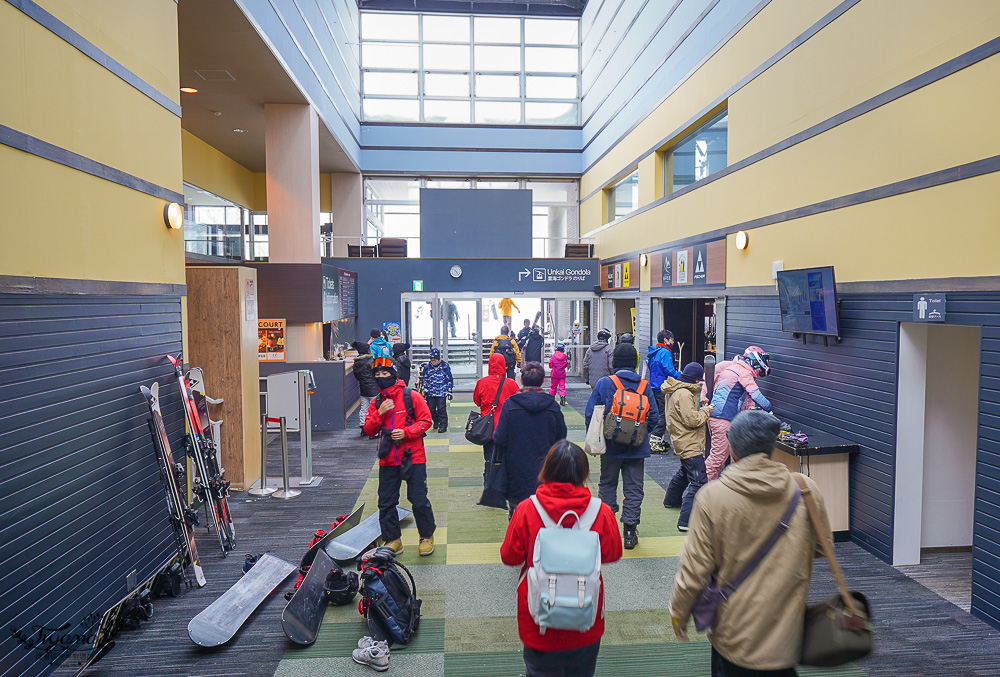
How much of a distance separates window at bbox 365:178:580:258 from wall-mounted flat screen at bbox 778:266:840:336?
1268cm

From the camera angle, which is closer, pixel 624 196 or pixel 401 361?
pixel 401 361

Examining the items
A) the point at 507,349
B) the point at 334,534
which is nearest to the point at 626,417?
the point at 334,534

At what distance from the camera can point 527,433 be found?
4.43 meters

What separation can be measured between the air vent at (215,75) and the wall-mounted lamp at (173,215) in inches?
208

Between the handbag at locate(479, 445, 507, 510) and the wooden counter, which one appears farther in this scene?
the wooden counter

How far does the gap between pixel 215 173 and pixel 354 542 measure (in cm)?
1336

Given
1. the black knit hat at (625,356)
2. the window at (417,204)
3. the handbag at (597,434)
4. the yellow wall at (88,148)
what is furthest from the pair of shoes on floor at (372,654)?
the window at (417,204)

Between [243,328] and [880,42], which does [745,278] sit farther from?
[243,328]

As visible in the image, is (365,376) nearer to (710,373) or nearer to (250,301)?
(250,301)

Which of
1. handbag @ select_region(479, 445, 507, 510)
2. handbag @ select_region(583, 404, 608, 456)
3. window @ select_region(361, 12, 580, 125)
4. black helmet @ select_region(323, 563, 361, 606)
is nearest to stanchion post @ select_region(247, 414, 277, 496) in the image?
black helmet @ select_region(323, 563, 361, 606)

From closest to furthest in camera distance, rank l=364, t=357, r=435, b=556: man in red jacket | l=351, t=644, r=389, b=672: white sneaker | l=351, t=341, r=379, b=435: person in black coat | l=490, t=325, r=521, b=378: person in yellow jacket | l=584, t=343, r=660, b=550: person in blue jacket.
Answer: l=351, t=644, r=389, b=672: white sneaker
l=364, t=357, r=435, b=556: man in red jacket
l=584, t=343, r=660, b=550: person in blue jacket
l=490, t=325, r=521, b=378: person in yellow jacket
l=351, t=341, r=379, b=435: person in black coat

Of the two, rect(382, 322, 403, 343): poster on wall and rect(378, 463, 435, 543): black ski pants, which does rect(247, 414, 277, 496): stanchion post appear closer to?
rect(378, 463, 435, 543): black ski pants

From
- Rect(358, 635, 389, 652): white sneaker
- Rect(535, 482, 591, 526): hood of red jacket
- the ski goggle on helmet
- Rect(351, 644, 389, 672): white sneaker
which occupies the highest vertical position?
the ski goggle on helmet

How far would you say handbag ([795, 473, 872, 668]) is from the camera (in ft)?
7.16
